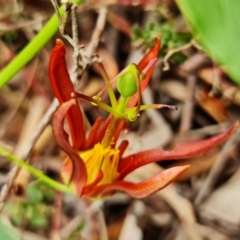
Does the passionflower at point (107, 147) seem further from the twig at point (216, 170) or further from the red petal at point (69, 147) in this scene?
the twig at point (216, 170)

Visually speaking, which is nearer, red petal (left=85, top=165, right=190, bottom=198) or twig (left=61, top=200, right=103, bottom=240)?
red petal (left=85, top=165, right=190, bottom=198)

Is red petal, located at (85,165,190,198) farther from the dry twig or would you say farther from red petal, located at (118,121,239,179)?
the dry twig

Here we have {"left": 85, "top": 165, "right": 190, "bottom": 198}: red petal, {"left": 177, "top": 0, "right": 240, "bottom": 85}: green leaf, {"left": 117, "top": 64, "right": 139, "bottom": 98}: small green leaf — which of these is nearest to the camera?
{"left": 177, "top": 0, "right": 240, "bottom": 85}: green leaf

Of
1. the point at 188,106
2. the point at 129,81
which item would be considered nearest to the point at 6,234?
the point at 129,81

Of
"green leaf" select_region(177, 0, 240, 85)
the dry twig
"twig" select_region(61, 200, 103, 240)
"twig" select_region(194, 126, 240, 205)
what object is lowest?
"twig" select_region(194, 126, 240, 205)

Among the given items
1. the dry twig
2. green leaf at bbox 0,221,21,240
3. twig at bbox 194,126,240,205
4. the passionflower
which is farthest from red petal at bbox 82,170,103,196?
twig at bbox 194,126,240,205

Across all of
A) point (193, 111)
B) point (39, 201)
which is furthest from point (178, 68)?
point (39, 201)

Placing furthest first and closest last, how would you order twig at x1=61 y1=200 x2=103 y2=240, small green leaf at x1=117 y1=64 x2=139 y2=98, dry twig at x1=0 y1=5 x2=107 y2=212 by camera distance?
twig at x1=61 y1=200 x2=103 y2=240 → dry twig at x1=0 y1=5 x2=107 y2=212 → small green leaf at x1=117 y1=64 x2=139 y2=98

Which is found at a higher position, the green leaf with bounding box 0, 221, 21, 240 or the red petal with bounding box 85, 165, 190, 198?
the green leaf with bounding box 0, 221, 21, 240
